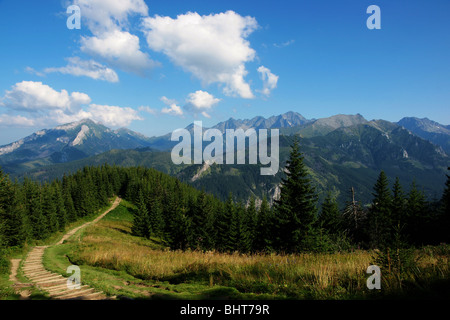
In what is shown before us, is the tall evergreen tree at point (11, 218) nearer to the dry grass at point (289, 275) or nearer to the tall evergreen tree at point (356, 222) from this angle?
the dry grass at point (289, 275)

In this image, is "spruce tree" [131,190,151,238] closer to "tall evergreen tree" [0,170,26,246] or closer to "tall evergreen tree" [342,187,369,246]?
"tall evergreen tree" [0,170,26,246]

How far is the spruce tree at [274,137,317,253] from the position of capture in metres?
27.6

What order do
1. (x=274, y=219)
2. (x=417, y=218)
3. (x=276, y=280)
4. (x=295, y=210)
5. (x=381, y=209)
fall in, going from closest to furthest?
(x=276, y=280), (x=295, y=210), (x=274, y=219), (x=417, y=218), (x=381, y=209)

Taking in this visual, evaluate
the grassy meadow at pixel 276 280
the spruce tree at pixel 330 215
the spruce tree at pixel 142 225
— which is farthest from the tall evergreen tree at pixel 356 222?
the spruce tree at pixel 142 225

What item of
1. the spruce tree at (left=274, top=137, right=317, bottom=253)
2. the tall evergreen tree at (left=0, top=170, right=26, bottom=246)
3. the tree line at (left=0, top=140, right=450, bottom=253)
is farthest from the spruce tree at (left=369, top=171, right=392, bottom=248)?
the tall evergreen tree at (left=0, top=170, right=26, bottom=246)

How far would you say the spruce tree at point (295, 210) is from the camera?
27.6m

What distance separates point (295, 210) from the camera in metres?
28.5

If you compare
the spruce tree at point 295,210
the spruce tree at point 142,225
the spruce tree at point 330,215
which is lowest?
the spruce tree at point 142,225

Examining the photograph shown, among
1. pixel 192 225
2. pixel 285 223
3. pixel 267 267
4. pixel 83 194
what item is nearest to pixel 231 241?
pixel 192 225

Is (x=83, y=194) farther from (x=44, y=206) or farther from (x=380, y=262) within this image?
(x=380, y=262)

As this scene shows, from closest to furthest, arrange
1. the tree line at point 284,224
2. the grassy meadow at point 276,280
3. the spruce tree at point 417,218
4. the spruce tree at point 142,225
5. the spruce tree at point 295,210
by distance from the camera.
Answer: the grassy meadow at point 276,280 → the spruce tree at point 295,210 → the tree line at point 284,224 → the spruce tree at point 417,218 → the spruce tree at point 142,225

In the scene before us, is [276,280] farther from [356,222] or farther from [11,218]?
[356,222]

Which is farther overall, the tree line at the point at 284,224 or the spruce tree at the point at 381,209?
the spruce tree at the point at 381,209

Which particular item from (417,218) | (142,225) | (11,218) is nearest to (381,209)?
(417,218)
